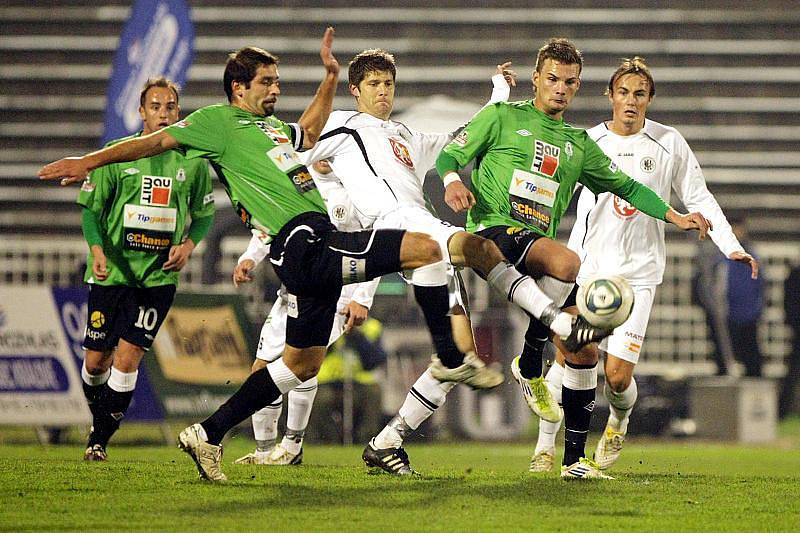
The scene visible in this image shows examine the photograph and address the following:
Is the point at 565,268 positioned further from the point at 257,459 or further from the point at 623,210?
the point at 257,459

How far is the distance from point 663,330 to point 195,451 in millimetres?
11397

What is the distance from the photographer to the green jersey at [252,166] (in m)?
7.95

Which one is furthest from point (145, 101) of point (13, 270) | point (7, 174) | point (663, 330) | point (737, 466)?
point (7, 174)

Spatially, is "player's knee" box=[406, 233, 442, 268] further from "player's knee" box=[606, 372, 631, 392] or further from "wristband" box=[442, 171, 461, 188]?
"player's knee" box=[606, 372, 631, 392]

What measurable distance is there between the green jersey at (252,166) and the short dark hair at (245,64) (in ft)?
0.84

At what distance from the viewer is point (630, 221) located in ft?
33.0

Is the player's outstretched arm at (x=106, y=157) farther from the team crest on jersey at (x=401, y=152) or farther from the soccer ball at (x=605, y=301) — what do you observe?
the soccer ball at (x=605, y=301)

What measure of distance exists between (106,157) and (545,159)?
106 inches

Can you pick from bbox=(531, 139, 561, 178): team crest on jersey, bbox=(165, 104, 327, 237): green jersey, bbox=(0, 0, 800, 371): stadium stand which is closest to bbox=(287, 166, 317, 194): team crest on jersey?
bbox=(165, 104, 327, 237): green jersey

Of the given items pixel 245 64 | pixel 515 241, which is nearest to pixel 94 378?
pixel 245 64

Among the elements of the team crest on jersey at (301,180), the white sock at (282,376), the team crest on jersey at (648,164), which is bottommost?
the white sock at (282,376)

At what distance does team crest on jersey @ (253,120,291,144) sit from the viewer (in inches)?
321

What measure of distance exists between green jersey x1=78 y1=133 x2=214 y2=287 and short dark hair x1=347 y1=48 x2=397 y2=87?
1598mm

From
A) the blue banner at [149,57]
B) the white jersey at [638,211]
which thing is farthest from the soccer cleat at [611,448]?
the blue banner at [149,57]
